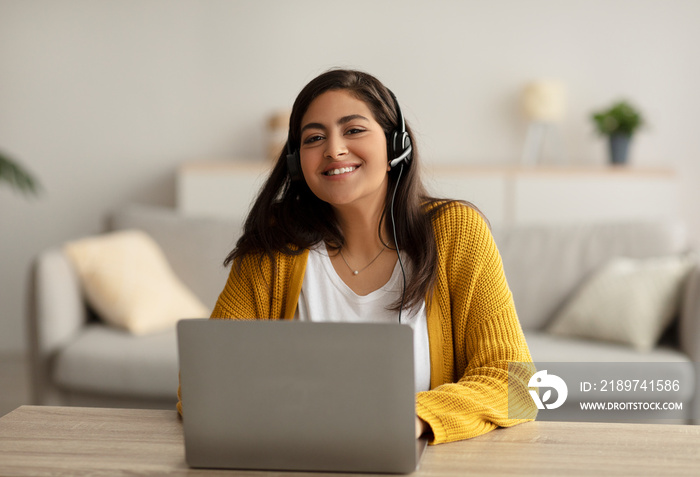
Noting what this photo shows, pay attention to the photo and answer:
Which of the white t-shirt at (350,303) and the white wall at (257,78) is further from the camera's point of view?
the white wall at (257,78)

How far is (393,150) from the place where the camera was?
5.02 feet

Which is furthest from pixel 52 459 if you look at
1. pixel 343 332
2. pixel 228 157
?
pixel 228 157

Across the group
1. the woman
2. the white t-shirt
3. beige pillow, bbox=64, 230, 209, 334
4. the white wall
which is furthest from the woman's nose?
the white wall

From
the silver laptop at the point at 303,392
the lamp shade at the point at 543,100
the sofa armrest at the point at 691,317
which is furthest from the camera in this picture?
the lamp shade at the point at 543,100

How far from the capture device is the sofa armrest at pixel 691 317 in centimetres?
261

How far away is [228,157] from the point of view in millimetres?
4066

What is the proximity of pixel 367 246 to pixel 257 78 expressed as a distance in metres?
2.63

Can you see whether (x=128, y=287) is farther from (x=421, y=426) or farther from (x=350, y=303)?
(x=421, y=426)

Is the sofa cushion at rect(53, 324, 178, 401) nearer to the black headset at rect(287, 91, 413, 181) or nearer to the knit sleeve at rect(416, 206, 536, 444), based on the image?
the black headset at rect(287, 91, 413, 181)

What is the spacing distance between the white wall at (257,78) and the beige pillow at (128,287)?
3.63ft

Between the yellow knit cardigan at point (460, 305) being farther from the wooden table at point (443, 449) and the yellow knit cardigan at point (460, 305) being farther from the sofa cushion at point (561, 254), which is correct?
the sofa cushion at point (561, 254)

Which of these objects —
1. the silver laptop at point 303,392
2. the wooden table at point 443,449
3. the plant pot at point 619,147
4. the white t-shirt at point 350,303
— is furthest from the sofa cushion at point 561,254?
the silver laptop at point 303,392

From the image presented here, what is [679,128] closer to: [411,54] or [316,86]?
[411,54]

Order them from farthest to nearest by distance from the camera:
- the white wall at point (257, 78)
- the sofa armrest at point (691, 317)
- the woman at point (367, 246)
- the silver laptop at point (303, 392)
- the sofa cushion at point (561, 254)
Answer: the white wall at point (257, 78) < the sofa cushion at point (561, 254) < the sofa armrest at point (691, 317) < the woman at point (367, 246) < the silver laptop at point (303, 392)
